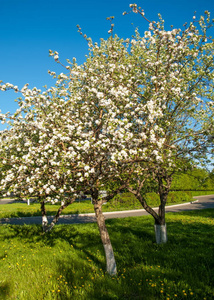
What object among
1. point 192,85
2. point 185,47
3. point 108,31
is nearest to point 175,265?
point 192,85

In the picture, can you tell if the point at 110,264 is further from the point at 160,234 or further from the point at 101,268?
the point at 160,234

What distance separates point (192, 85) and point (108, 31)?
4125mm

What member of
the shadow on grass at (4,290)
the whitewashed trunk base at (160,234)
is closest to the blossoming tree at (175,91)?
the whitewashed trunk base at (160,234)

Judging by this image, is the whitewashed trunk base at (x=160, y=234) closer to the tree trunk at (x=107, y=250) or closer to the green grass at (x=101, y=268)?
the green grass at (x=101, y=268)

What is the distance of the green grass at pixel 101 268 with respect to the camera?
616 cm

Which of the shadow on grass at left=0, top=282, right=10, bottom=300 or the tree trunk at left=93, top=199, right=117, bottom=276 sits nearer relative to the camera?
the shadow on grass at left=0, top=282, right=10, bottom=300

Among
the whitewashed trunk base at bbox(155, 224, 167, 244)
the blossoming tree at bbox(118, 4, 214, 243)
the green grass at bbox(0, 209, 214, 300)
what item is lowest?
the green grass at bbox(0, 209, 214, 300)

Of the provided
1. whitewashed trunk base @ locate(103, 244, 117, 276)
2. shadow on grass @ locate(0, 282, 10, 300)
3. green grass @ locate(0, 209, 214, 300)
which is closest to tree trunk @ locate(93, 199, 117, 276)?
whitewashed trunk base @ locate(103, 244, 117, 276)

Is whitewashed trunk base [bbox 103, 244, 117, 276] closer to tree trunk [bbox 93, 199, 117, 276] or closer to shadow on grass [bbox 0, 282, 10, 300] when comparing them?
tree trunk [bbox 93, 199, 117, 276]

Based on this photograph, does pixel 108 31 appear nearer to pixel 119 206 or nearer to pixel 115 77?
pixel 115 77

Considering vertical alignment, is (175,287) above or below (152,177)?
below

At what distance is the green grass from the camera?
6.16 metres

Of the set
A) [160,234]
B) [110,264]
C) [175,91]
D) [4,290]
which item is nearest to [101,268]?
[110,264]

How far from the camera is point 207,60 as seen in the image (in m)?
9.36
